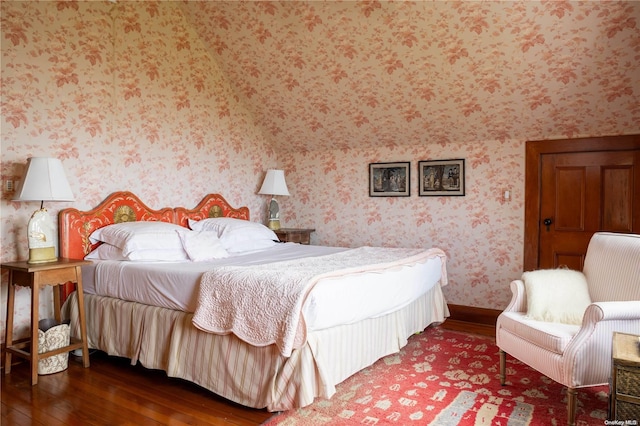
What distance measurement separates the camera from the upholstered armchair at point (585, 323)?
208 cm

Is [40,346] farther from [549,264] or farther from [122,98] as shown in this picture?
[549,264]

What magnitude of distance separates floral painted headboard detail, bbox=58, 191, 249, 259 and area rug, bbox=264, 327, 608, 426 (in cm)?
210

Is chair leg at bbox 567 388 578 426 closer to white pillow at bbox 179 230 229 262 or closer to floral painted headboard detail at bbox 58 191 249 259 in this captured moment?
white pillow at bbox 179 230 229 262

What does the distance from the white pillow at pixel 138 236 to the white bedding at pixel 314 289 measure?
161 mm

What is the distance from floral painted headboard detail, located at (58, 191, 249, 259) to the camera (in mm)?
3250

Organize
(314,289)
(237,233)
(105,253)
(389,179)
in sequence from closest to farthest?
(314,289)
(105,253)
(237,233)
(389,179)

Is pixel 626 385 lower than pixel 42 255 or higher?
lower

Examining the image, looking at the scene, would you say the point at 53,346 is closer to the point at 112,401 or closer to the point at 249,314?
the point at 112,401

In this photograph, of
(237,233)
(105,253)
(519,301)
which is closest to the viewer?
(519,301)

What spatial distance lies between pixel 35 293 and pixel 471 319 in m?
3.60

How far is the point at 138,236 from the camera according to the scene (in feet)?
10.5

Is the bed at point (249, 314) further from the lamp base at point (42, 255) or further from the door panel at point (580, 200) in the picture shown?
the door panel at point (580, 200)

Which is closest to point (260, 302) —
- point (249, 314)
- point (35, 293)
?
point (249, 314)

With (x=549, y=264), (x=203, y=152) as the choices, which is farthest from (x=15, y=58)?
(x=549, y=264)
